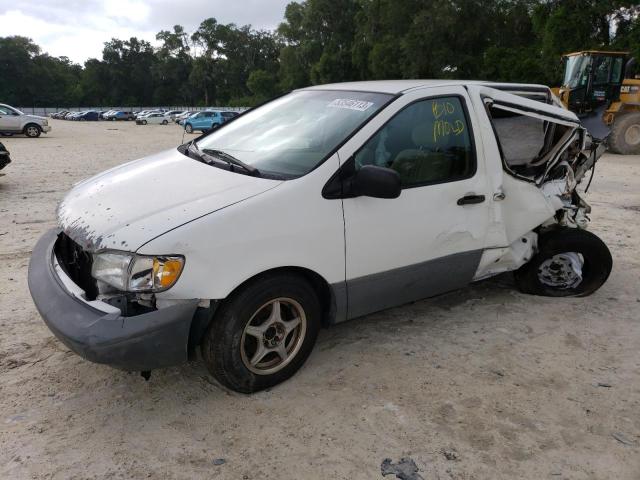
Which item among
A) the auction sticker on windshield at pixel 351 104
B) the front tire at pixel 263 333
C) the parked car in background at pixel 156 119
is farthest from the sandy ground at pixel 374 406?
the parked car in background at pixel 156 119

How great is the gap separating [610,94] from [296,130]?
16052mm

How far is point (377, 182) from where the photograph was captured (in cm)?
286

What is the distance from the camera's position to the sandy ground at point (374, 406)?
97.0 inches

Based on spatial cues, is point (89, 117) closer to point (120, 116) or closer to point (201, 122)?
point (120, 116)

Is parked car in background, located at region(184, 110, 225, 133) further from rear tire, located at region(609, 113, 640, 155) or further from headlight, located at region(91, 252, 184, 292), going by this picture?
headlight, located at region(91, 252, 184, 292)

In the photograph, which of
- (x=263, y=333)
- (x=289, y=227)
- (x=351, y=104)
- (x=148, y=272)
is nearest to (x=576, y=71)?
(x=351, y=104)

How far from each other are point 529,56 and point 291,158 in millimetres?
37928

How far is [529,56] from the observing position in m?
35.8

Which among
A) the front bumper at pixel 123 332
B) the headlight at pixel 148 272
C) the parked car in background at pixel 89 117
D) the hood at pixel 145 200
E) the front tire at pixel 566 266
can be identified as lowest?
the front tire at pixel 566 266

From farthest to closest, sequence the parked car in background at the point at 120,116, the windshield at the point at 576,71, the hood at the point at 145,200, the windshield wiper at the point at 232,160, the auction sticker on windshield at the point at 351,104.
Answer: the parked car in background at the point at 120,116 < the windshield at the point at 576,71 < the auction sticker on windshield at the point at 351,104 < the windshield wiper at the point at 232,160 < the hood at the point at 145,200

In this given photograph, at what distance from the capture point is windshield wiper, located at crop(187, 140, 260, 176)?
309 cm

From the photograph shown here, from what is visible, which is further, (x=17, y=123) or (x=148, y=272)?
(x=17, y=123)

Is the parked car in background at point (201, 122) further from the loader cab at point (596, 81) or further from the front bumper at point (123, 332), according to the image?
the front bumper at point (123, 332)

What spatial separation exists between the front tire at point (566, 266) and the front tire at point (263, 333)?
227 centimetres
